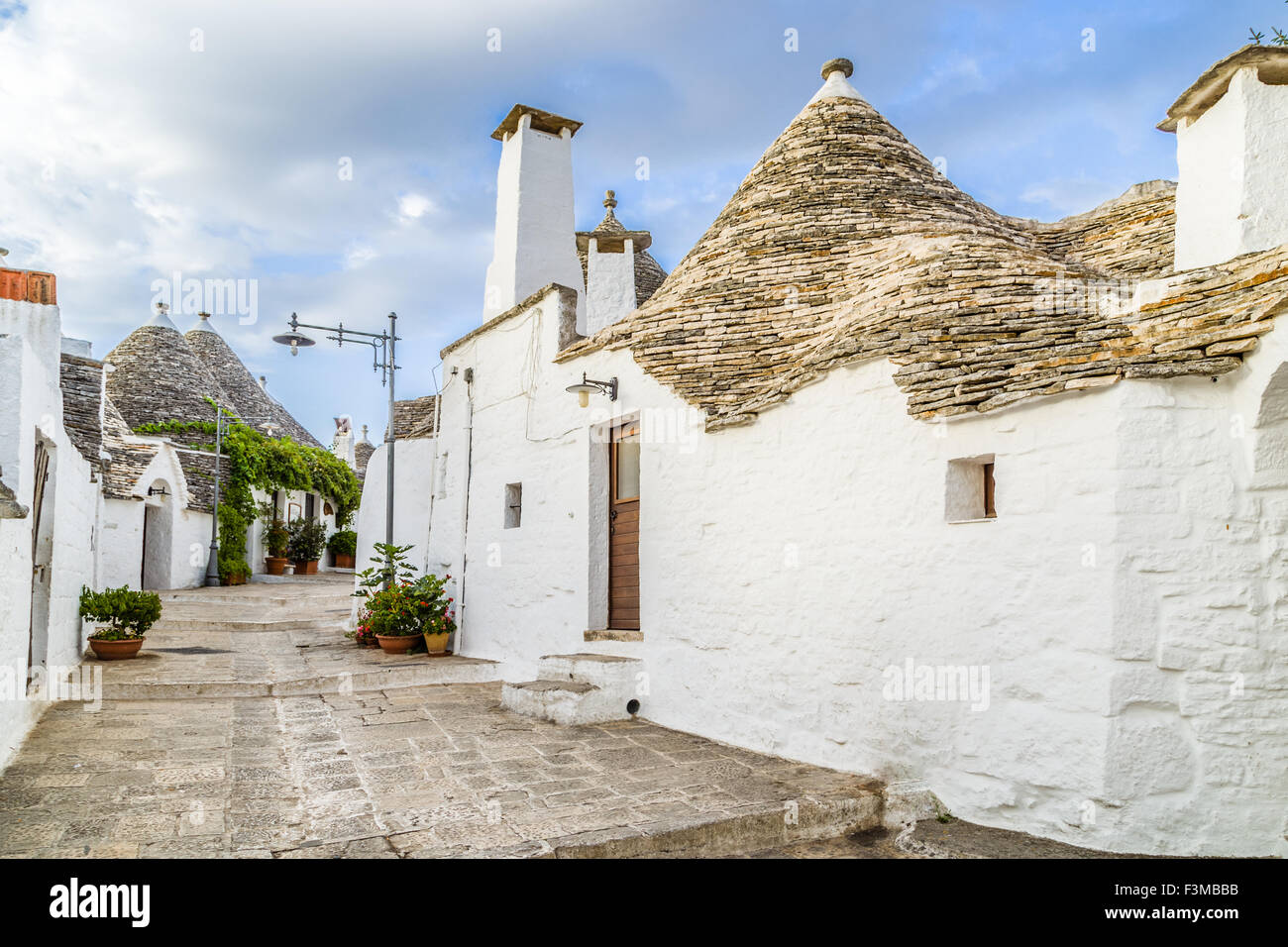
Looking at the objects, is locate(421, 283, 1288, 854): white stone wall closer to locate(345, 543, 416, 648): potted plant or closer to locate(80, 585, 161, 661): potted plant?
locate(345, 543, 416, 648): potted plant

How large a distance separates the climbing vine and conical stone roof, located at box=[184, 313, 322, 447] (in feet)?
9.94

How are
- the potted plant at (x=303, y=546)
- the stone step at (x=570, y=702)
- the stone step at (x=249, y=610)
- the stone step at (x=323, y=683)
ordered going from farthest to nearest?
the potted plant at (x=303, y=546), the stone step at (x=249, y=610), the stone step at (x=323, y=683), the stone step at (x=570, y=702)

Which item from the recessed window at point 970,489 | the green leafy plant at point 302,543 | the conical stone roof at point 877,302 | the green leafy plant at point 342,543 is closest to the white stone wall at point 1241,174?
the conical stone roof at point 877,302

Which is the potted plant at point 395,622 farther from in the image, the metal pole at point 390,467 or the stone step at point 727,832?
the stone step at point 727,832

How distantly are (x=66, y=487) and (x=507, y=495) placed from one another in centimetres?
424

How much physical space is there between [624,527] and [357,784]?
3612 mm

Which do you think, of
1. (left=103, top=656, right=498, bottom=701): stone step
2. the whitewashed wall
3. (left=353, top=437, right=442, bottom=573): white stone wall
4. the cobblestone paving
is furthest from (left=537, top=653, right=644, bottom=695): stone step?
(left=353, top=437, right=442, bottom=573): white stone wall

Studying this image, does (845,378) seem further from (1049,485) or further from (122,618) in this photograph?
(122,618)

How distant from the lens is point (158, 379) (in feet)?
68.8

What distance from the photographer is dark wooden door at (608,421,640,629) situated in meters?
7.79

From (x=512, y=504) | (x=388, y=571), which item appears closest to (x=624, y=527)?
(x=512, y=504)

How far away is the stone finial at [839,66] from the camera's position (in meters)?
9.02

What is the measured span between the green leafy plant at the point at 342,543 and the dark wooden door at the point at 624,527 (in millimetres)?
20770
